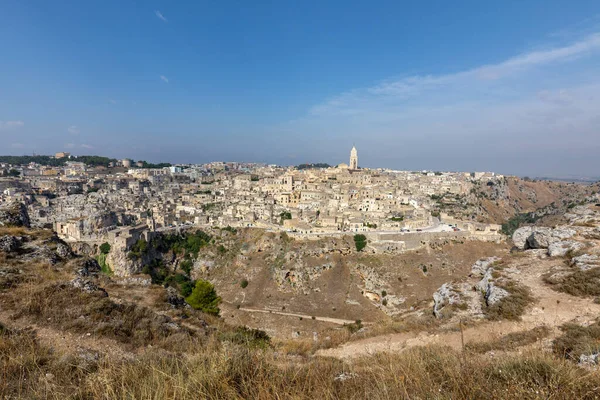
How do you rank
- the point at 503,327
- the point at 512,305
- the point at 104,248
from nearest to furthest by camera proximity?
the point at 503,327 → the point at 512,305 → the point at 104,248

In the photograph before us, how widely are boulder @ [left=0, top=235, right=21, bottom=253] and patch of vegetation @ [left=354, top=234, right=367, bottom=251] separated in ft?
89.0

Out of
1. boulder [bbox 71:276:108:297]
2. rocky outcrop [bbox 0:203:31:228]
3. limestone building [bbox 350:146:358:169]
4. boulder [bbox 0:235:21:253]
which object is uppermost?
limestone building [bbox 350:146:358:169]

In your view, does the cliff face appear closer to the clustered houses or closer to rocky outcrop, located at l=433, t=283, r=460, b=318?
the clustered houses

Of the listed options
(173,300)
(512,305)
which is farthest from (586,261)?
(173,300)

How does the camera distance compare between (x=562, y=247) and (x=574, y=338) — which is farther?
(x=562, y=247)

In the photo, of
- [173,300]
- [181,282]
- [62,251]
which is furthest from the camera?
[181,282]

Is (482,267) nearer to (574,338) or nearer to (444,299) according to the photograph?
(444,299)

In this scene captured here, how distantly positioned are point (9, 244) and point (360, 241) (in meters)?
27.7

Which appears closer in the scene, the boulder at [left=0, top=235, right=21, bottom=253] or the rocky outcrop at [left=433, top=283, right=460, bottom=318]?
the boulder at [left=0, top=235, right=21, bottom=253]

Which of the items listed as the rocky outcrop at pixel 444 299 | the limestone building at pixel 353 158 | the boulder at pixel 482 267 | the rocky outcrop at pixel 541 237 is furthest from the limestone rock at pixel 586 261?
the limestone building at pixel 353 158

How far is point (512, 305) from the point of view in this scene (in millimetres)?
7965

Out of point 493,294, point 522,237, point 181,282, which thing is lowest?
point 181,282

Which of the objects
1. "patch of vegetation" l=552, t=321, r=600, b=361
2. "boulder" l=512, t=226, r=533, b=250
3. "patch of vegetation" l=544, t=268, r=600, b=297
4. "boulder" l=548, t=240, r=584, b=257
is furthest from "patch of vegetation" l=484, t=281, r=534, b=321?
"boulder" l=512, t=226, r=533, b=250

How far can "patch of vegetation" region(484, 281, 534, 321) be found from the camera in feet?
25.5
